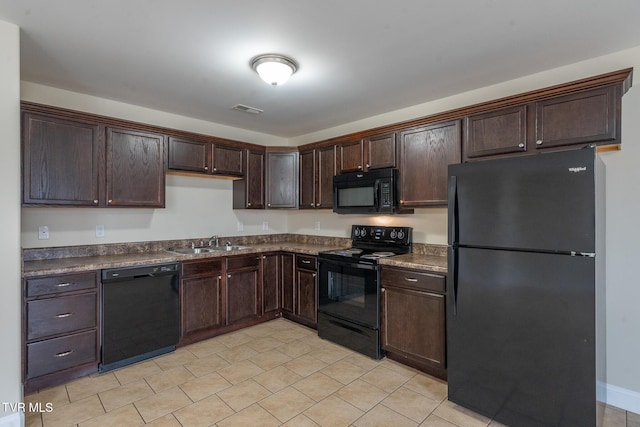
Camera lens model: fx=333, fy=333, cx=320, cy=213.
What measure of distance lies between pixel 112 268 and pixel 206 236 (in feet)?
4.51

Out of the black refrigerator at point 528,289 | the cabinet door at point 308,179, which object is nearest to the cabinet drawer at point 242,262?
the cabinet door at point 308,179

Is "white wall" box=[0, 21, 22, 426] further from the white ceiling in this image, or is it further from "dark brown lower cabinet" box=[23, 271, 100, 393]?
"dark brown lower cabinet" box=[23, 271, 100, 393]

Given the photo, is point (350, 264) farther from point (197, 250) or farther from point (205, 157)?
point (205, 157)

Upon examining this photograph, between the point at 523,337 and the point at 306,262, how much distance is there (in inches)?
90.6

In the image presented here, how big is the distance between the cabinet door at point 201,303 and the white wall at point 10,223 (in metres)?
1.35

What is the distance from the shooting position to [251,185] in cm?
425

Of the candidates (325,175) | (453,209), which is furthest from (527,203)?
(325,175)

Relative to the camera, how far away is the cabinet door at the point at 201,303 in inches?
131

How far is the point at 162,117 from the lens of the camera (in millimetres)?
3770

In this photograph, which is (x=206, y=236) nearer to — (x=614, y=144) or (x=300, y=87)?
(x=300, y=87)

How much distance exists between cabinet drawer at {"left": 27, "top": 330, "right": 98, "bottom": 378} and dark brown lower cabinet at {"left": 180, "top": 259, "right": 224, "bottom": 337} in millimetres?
778

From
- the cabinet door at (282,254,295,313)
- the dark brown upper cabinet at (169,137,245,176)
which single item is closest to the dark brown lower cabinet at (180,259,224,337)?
the cabinet door at (282,254,295,313)

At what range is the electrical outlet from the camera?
2.95 m

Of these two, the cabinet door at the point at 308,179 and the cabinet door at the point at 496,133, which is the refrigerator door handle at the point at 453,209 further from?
the cabinet door at the point at 308,179
